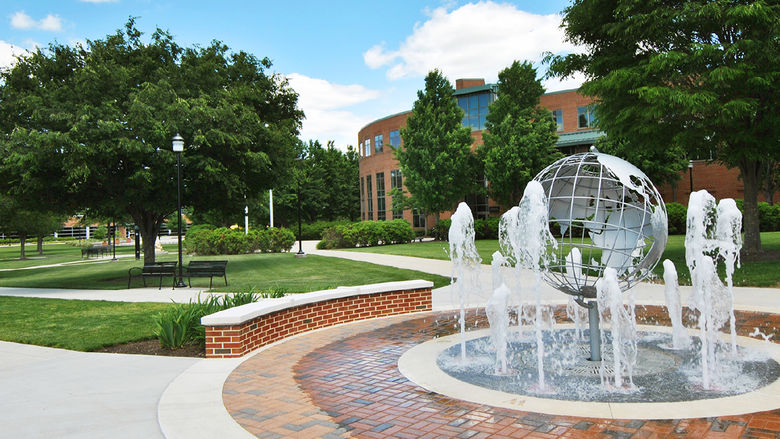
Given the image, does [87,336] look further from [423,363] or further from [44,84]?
[44,84]

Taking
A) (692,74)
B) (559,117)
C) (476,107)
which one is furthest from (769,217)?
(692,74)

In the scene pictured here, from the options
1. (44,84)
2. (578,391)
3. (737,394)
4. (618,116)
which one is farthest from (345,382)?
(44,84)

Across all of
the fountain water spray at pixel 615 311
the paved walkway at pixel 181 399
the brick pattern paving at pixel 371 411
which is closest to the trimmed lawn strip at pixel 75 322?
the paved walkway at pixel 181 399

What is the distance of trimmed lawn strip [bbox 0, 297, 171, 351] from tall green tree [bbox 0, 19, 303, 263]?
516 cm

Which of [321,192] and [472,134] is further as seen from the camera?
[321,192]

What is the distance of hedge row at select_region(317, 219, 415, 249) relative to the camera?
123 feet

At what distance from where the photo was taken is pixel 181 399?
18.0ft

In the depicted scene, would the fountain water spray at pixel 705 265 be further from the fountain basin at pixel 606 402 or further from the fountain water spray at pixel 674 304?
the fountain basin at pixel 606 402

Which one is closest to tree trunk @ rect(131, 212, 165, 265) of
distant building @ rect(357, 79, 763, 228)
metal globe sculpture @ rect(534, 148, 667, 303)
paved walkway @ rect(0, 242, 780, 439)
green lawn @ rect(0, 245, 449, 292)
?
green lawn @ rect(0, 245, 449, 292)

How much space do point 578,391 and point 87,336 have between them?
8352 millimetres

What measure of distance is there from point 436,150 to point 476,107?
1300 cm

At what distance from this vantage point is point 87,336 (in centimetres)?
942

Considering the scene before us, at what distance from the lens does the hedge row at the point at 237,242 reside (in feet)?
111

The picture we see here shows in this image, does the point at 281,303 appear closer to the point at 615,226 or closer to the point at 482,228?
the point at 615,226
